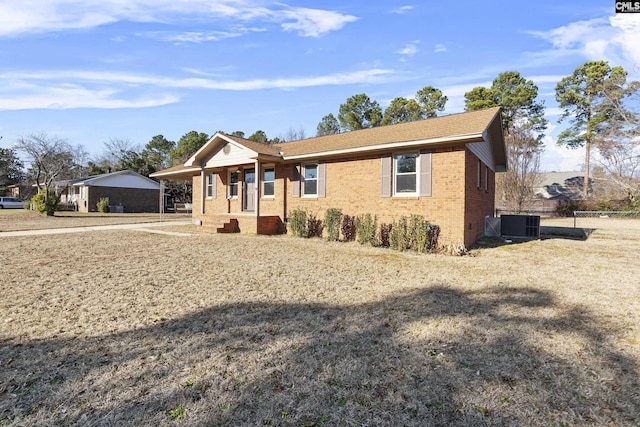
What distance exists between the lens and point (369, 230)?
10664 mm

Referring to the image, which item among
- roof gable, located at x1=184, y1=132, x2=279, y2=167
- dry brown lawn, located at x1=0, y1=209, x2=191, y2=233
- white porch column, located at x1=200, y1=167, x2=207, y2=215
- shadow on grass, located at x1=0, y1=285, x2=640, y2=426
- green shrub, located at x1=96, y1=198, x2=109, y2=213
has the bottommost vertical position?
shadow on grass, located at x1=0, y1=285, x2=640, y2=426

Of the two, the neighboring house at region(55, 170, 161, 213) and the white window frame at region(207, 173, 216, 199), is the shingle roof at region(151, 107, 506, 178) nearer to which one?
the white window frame at region(207, 173, 216, 199)

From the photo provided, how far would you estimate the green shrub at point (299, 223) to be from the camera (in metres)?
12.7

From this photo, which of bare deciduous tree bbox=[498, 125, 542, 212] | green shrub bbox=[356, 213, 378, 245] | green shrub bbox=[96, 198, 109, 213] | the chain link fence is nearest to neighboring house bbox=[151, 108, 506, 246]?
green shrub bbox=[356, 213, 378, 245]

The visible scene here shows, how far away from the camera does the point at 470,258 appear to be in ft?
28.2

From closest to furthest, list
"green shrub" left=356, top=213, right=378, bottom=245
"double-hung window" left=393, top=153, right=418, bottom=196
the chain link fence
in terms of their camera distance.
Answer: "double-hung window" left=393, top=153, right=418, bottom=196 < "green shrub" left=356, top=213, right=378, bottom=245 < the chain link fence

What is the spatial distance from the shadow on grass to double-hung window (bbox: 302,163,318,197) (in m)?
8.90

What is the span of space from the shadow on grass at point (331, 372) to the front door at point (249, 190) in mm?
11214

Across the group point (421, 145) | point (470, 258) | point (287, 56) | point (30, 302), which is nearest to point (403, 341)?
point (30, 302)

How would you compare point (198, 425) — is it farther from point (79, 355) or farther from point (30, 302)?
point (30, 302)

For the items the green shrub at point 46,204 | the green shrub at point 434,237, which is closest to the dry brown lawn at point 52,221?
the green shrub at point 46,204

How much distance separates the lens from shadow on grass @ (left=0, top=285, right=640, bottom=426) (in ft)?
7.88

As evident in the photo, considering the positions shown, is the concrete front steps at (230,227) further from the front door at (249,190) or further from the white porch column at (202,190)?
the white porch column at (202,190)

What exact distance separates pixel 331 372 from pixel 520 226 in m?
12.5
